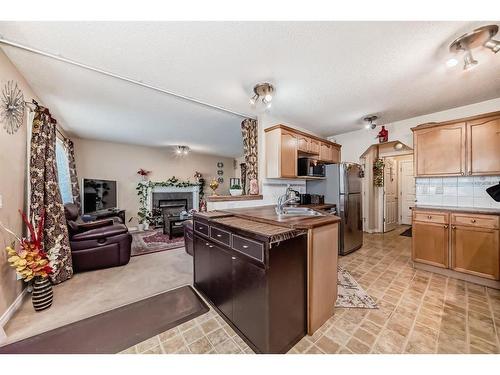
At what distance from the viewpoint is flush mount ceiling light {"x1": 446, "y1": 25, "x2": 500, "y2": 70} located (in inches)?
59.9

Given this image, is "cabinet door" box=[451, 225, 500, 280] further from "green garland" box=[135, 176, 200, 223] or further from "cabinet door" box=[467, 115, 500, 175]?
A: "green garland" box=[135, 176, 200, 223]

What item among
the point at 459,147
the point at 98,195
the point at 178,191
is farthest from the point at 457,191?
the point at 98,195

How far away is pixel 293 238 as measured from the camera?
4.58 feet

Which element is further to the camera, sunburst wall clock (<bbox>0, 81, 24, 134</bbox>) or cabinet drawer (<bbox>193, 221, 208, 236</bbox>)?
cabinet drawer (<bbox>193, 221, 208, 236</bbox>)

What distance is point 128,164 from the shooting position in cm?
571

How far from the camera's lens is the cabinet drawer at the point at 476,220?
7.36 feet

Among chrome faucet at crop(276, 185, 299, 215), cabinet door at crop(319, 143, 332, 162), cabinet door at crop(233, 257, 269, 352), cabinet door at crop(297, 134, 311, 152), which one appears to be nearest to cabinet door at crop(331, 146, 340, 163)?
cabinet door at crop(319, 143, 332, 162)

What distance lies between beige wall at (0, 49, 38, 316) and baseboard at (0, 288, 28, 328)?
0.04m

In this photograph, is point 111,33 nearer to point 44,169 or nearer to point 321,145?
point 44,169

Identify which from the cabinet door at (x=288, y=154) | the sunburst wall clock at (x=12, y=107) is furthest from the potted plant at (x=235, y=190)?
the sunburst wall clock at (x=12, y=107)

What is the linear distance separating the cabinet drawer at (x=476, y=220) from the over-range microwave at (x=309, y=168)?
189 centimetres

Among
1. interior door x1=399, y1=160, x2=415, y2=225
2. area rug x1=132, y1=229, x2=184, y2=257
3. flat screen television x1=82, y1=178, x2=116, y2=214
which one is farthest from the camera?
interior door x1=399, y1=160, x2=415, y2=225

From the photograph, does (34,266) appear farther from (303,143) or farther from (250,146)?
(303,143)

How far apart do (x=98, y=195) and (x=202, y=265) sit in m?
4.31
